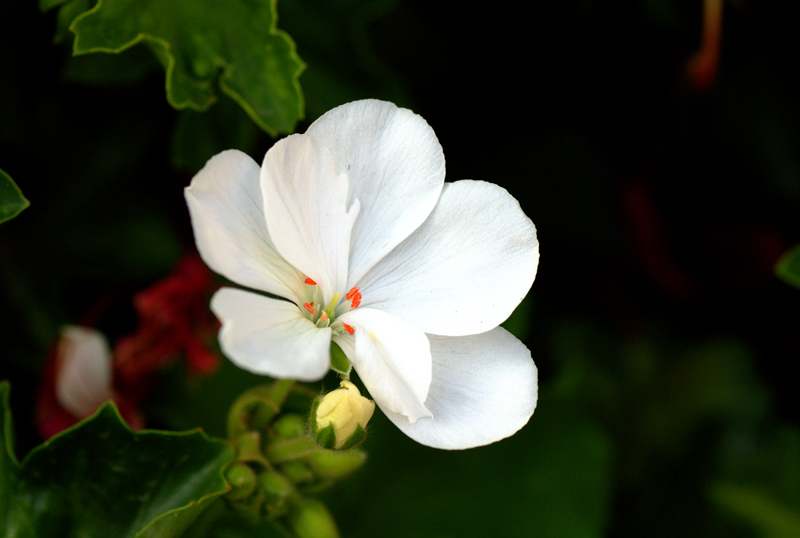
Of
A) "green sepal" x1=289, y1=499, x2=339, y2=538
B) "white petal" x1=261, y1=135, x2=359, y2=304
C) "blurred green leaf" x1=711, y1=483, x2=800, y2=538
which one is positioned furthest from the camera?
"blurred green leaf" x1=711, y1=483, x2=800, y2=538

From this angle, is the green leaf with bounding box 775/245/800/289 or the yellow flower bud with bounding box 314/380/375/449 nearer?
the yellow flower bud with bounding box 314/380/375/449

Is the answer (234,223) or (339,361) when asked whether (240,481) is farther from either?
(234,223)

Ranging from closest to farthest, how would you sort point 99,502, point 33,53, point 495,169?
point 99,502, point 33,53, point 495,169

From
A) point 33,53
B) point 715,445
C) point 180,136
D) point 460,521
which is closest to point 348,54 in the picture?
point 180,136

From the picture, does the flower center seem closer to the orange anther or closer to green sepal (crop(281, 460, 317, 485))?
the orange anther

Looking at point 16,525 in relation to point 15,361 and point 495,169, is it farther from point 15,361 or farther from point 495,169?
point 495,169

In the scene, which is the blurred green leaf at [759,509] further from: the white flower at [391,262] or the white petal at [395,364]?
the white petal at [395,364]

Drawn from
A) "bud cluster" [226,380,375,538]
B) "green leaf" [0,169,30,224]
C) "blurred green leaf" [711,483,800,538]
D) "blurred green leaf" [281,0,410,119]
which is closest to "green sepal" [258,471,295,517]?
"bud cluster" [226,380,375,538]
